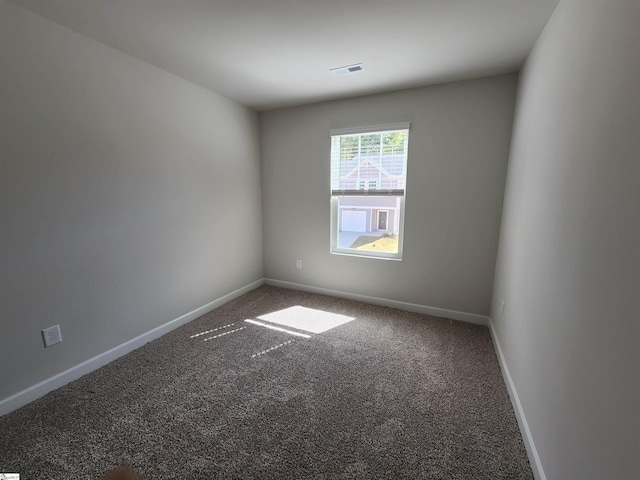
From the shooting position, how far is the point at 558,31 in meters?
1.49

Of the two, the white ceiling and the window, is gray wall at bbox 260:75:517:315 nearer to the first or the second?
the window

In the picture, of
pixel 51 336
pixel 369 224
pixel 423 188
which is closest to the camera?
pixel 51 336

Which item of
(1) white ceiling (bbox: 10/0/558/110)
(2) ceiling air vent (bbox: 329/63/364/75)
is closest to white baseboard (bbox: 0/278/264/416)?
(1) white ceiling (bbox: 10/0/558/110)

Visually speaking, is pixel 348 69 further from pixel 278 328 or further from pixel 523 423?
pixel 523 423

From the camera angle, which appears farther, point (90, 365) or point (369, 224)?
point (369, 224)

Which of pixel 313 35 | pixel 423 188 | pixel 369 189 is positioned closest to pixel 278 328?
pixel 369 189

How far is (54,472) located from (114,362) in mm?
935

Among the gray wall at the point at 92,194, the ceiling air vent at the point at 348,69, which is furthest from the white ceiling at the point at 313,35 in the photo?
the gray wall at the point at 92,194

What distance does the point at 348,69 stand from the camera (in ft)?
7.59

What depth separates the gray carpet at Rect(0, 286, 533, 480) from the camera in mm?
1333

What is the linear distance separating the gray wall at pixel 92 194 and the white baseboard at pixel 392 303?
1130 mm

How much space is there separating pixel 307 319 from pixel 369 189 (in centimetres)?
161

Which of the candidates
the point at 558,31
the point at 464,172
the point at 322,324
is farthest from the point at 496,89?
the point at 322,324

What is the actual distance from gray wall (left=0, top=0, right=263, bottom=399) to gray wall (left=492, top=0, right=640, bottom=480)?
2816 mm
